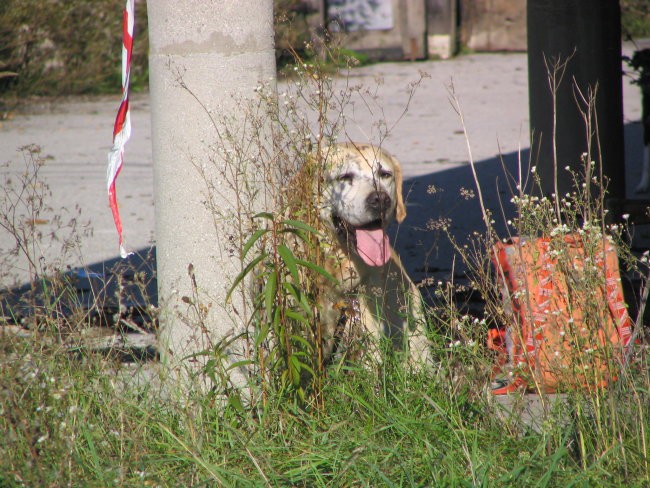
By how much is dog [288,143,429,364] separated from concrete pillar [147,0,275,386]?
364 mm

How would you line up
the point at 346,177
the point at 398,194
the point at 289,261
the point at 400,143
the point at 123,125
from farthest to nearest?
the point at 400,143, the point at 398,194, the point at 346,177, the point at 123,125, the point at 289,261

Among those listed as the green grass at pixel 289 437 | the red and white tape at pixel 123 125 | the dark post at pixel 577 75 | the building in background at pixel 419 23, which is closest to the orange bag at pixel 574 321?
the green grass at pixel 289 437

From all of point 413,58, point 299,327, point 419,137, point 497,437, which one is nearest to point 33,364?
point 299,327

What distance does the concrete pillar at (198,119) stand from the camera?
3127 mm

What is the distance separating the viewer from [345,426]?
9.47 ft

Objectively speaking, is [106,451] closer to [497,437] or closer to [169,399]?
[169,399]

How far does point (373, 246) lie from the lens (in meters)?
3.61

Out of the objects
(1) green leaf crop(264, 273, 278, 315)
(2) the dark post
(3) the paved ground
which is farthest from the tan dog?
(2) the dark post

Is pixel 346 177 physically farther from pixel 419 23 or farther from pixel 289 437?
pixel 419 23

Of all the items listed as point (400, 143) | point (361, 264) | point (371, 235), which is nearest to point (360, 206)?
point (371, 235)

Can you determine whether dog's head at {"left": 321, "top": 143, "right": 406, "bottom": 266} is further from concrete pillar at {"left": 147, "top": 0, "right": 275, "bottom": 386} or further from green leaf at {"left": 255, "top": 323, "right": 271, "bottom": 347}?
green leaf at {"left": 255, "top": 323, "right": 271, "bottom": 347}

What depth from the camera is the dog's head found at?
11.4ft

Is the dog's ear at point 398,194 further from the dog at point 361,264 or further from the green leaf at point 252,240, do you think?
the green leaf at point 252,240

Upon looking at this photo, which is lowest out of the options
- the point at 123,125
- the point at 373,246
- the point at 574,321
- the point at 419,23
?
the point at 574,321
